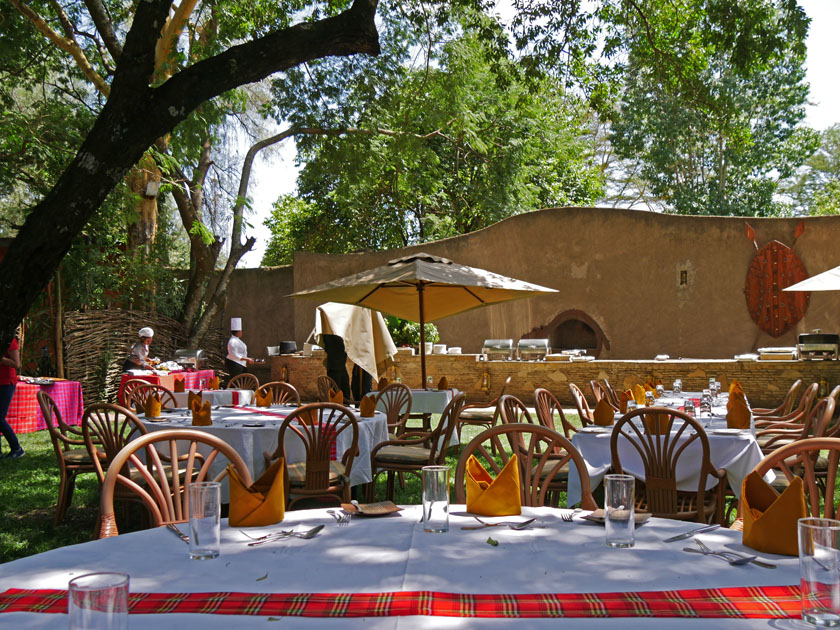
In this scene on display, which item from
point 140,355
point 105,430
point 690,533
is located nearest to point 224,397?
point 105,430

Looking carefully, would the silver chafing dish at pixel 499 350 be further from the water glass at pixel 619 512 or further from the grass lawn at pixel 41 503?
the water glass at pixel 619 512

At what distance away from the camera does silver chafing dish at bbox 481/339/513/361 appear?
13609 millimetres

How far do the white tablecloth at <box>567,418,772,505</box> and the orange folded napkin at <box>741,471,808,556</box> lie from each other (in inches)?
91.3

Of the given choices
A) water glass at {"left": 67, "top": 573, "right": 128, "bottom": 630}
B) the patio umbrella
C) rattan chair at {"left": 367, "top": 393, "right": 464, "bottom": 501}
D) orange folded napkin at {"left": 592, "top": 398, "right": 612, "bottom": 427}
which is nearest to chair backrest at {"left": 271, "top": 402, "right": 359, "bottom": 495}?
rattan chair at {"left": 367, "top": 393, "right": 464, "bottom": 501}

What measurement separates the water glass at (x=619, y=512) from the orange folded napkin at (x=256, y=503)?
34.6 inches

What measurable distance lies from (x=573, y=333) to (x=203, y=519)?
14.4 metres

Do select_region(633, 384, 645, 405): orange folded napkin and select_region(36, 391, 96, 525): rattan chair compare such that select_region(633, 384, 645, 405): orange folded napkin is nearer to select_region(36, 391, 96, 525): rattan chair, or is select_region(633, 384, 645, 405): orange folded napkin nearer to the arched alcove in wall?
select_region(36, 391, 96, 525): rattan chair

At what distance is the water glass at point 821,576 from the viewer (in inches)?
51.5

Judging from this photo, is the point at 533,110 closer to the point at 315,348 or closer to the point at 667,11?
the point at 315,348

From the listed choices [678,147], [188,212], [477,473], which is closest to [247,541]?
[477,473]

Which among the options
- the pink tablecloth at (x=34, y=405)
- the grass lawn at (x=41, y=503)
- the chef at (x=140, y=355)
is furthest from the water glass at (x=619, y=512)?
the chef at (x=140, y=355)

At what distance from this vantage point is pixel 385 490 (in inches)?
253

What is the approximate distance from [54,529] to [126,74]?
321 centimetres

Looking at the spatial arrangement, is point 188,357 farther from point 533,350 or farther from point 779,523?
point 779,523
